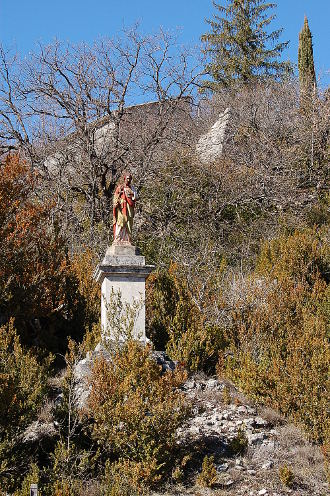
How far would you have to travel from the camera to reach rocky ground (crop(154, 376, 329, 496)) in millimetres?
6938

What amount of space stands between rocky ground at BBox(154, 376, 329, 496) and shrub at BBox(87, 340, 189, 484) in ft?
1.32

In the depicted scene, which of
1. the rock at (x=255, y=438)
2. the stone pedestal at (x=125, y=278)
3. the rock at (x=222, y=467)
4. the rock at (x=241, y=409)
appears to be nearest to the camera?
the rock at (x=222, y=467)

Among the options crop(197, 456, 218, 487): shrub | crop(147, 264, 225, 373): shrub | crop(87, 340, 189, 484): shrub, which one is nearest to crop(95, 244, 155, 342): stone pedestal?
crop(147, 264, 225, 373): shrub

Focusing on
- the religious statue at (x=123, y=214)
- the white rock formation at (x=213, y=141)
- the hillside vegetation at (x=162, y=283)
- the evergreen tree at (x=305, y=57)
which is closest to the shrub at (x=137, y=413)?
the hillside vegetation at (x=162, y=283)

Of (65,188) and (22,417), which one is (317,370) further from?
(65,188)

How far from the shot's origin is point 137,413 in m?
7.09

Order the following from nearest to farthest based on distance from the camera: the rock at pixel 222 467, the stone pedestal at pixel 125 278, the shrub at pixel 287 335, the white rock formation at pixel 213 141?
the rock at pixel 222 467
the shrub at pixel 287 335
the stone pedestal at pixel 125 278
the white rock formation at pixel 213 141

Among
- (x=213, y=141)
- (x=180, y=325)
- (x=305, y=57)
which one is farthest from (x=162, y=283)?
(x=305, y=57)

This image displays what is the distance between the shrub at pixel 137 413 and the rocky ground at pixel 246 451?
40 cm

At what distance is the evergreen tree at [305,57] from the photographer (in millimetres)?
21797

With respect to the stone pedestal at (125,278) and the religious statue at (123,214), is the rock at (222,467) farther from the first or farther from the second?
the religious statue at (123,214)

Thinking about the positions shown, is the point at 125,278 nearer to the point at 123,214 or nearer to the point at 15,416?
the point at 123,214

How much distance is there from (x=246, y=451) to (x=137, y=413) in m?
1.53

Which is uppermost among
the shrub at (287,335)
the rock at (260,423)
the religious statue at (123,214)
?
the religious statue at (123,214)
